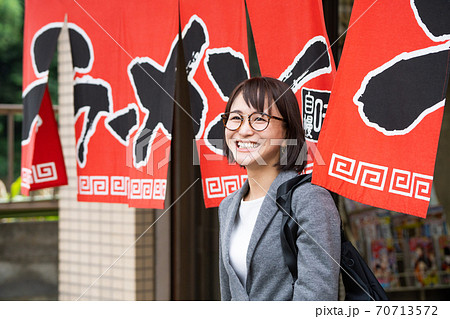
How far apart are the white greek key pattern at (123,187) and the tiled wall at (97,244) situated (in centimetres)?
110

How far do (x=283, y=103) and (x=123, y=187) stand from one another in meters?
1.64

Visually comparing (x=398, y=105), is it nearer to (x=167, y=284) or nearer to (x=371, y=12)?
(x=371, y=12)

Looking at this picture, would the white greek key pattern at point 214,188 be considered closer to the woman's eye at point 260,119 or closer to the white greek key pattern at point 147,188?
the white greek key pattern at point 147,188

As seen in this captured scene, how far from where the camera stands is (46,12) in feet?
12.6

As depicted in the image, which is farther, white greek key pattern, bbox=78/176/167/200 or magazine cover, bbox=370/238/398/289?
magazine cover, bbox=370/238/398/289

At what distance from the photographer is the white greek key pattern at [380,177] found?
8.60ft

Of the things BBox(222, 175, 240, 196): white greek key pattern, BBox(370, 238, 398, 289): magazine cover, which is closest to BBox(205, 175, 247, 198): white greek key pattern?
BBox(222, 175, 240, 196): white greek key pattern

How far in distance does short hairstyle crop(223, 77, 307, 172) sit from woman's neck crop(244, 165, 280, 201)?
0.05m

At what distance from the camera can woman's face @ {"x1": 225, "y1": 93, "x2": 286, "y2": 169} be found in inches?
104

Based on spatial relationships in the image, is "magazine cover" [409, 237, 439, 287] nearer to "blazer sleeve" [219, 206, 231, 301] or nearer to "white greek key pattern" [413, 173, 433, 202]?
"white greek key pattern" [413, 173, 433, 202]

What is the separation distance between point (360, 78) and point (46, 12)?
7.88 feet

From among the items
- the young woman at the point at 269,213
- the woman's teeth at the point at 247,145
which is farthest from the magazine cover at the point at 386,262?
the woman's teeth at the point at 247,145

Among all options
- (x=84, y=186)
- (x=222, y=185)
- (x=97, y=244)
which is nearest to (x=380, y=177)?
(x=222, y=185)

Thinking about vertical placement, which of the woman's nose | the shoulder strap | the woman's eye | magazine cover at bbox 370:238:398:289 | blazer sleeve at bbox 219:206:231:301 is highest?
the woman's eye
